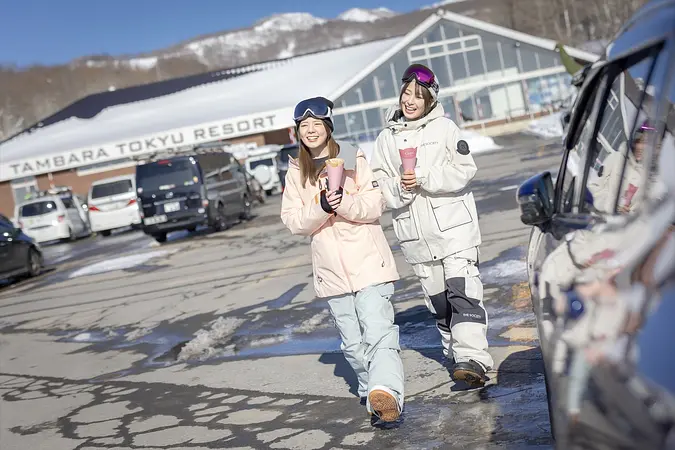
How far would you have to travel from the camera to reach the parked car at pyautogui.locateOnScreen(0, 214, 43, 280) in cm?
1684

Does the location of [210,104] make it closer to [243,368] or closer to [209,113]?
[209,113]

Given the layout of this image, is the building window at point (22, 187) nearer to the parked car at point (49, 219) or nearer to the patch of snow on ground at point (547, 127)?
the parked car at point (49, 219)

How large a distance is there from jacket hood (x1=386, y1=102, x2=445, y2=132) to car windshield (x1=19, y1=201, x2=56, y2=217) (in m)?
26.2

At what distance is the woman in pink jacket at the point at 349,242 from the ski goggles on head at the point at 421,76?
0.49 meters

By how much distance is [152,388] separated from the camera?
6.63 metres

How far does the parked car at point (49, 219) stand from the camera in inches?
1147

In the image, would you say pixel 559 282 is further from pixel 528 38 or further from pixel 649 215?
pixel 528 38

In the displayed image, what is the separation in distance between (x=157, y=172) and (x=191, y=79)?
1880 inches

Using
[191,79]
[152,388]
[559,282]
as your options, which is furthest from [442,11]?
[559,282]

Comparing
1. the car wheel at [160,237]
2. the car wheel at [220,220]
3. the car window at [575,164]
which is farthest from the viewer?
the car wheel at [160,237]

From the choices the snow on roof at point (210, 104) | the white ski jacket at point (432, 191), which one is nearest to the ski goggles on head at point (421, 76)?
the white ski jacket at point (432, 191)

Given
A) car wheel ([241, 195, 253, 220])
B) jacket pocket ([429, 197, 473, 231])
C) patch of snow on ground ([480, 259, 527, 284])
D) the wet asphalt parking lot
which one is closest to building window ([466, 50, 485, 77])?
car wheel ([241, 195, 253, 220])

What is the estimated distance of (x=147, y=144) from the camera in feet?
158

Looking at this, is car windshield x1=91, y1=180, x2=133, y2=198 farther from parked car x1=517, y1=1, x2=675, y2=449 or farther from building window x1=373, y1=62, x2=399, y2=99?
parked car x1=517, y1=1, x2=675, y2=449
